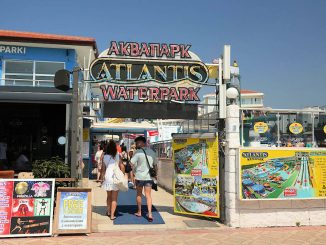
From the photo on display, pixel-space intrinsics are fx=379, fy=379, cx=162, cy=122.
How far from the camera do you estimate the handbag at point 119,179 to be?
26.6 feet

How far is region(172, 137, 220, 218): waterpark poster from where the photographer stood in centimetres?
817

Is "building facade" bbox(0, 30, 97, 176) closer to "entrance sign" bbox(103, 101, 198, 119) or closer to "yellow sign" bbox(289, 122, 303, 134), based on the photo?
"entrance sign" bbox(103, 101, 198, 119)

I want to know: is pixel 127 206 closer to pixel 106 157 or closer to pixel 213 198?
pixel 106 157

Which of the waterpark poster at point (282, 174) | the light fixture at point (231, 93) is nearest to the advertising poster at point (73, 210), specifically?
the waterpark poster at point (282, 174)

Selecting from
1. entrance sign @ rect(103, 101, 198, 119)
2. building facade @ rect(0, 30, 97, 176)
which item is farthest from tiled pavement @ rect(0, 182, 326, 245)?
building facade @ rect(0, 30, 97, 176)

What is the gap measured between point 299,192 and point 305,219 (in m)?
0.59

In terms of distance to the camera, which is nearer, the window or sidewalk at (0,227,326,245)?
sidewalk at (0,227,326,245)

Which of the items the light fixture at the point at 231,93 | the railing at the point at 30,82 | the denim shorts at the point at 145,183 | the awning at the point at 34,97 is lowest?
the denim shorts at the point at 145,183

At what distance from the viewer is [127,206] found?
32.3 ft

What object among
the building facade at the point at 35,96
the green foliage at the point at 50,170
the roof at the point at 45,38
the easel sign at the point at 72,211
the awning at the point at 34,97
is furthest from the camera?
the roof at the point at 45,38

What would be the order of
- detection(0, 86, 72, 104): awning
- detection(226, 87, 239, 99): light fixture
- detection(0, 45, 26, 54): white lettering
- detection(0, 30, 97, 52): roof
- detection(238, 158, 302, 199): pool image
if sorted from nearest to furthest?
detection(238, 158, 302, 199): pool image, detection(226, 87, 239, 99): light fixture, detection(0, 86, 72, 104): awning, detection(0, 30, 97, 52): roof, detection(0, 45, 26, 54): white lettering

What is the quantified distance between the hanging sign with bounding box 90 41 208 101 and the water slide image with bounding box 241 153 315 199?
2059mm

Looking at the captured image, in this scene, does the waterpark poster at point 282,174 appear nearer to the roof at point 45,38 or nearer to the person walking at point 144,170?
the person walking at point 144,170

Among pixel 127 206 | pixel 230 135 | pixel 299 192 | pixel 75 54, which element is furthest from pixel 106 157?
pixel 75 54
